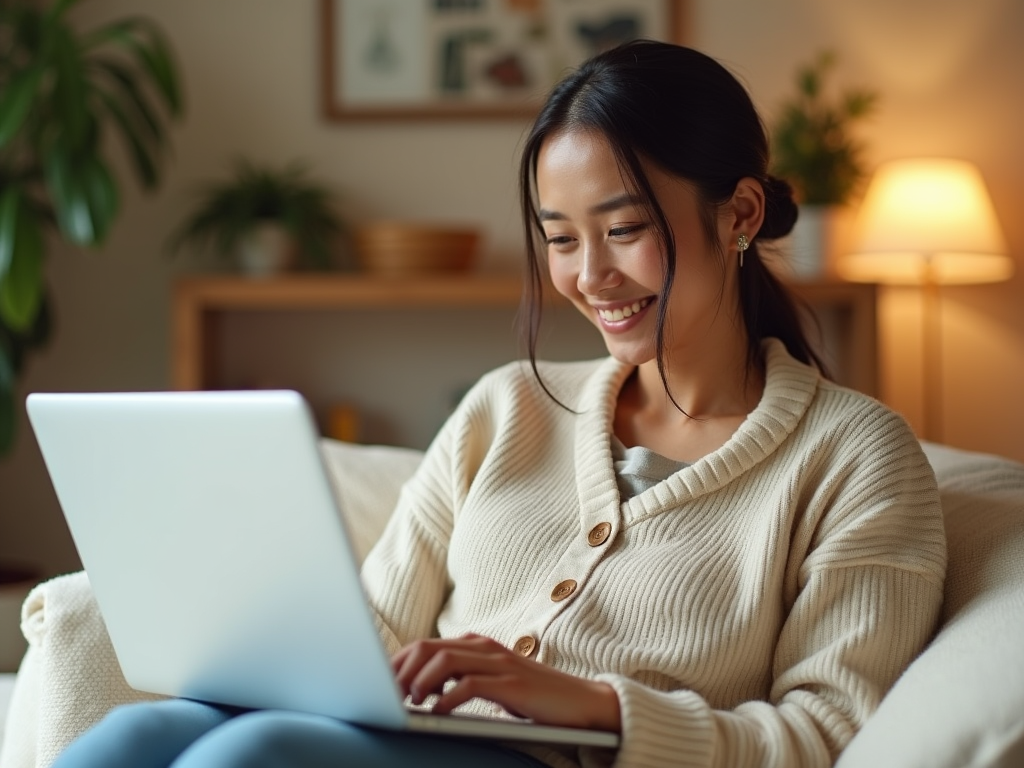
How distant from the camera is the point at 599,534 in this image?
1.31 m

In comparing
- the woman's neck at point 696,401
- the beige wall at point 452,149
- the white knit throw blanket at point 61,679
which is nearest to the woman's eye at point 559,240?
the woman's neck at point 696,401

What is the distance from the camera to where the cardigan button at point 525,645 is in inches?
48.7

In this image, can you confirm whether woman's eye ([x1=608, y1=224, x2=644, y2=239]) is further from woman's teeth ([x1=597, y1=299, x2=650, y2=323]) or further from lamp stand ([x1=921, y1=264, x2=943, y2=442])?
lamp stand ([x1=921, y1=264, x2=943, y2=442])

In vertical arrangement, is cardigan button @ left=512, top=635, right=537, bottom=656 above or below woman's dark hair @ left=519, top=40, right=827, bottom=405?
below

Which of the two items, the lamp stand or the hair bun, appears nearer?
the hair bun

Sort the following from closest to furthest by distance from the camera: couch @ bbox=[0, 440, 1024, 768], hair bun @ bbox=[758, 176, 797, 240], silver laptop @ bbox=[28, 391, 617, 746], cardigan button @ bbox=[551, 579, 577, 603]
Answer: silver laptop @ bbox=[28, 391, 617, 746], couch @ bbox=[0, 440, 1024, 768], cardigan button @ bbox=[551, 579, 577, 603], hair bun @ bbox=[758, 176, 797, 240]

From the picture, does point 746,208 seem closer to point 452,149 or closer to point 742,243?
point 742,243

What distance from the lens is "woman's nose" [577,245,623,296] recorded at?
133 centimetres

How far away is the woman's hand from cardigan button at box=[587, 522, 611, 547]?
0.77 ft

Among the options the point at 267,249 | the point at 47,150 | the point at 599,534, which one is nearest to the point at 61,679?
the point at 599,534

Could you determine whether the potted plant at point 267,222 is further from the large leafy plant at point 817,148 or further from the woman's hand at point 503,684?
the woman's hand at point 503,684

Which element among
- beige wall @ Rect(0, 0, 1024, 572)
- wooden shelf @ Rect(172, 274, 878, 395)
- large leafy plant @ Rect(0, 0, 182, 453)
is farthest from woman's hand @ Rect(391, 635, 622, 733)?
beige wall @ Rect(0, 0, 1024, 572)

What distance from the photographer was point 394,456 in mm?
1882

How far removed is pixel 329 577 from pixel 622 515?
463mm
